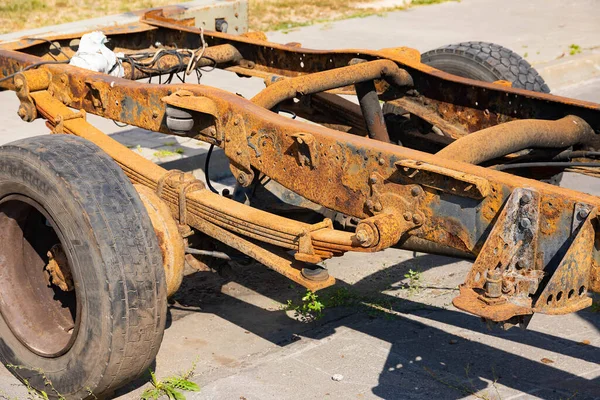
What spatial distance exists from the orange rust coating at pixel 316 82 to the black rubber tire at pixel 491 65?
1.10 m

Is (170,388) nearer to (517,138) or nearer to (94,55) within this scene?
(517,138)

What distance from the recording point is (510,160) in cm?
479

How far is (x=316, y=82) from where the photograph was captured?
4625 mm

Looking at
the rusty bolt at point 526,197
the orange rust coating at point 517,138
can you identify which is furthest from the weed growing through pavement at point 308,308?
the rusty bolt at point 526,197

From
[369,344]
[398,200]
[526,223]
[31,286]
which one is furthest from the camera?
[369,344]

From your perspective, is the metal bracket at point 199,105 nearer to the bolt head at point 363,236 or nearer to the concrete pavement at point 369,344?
the bolt head at point 363,236

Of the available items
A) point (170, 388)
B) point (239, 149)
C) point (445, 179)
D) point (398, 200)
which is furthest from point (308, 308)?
point (445, 179)

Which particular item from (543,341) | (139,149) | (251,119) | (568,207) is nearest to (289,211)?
(251,119)

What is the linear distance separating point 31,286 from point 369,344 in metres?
1.61

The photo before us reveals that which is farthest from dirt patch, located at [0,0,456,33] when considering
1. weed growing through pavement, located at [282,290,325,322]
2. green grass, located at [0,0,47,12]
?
weed growing through pavement, located at [282,290,325,322]

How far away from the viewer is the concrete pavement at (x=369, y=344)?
13.4 feet

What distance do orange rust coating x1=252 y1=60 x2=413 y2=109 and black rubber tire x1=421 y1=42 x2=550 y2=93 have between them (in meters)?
1.10

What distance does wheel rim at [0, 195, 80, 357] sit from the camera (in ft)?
13.6

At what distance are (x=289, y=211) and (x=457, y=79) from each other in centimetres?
112
